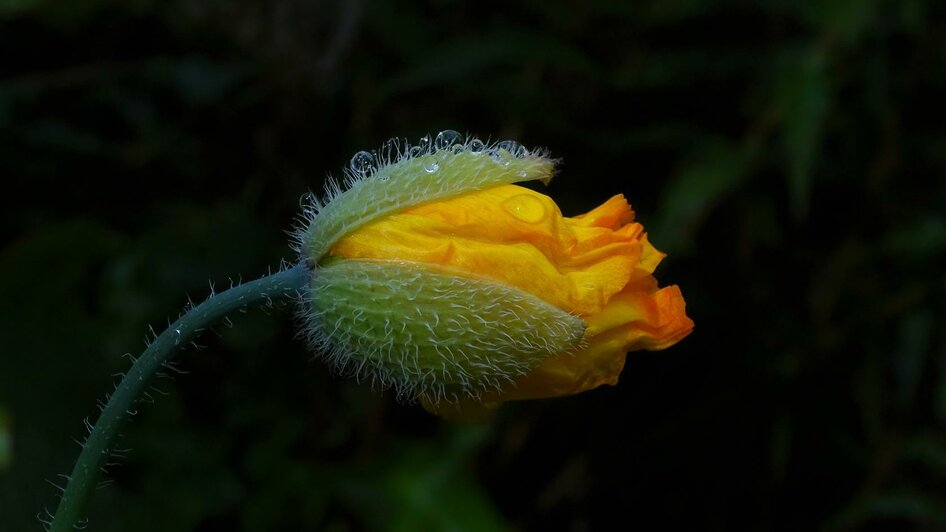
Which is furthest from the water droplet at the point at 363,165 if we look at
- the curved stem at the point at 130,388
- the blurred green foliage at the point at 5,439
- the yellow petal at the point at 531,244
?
the blurred green foliage at the point at 5,439

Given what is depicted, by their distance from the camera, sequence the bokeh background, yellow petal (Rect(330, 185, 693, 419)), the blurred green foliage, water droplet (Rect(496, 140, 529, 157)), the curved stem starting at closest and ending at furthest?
the curved stem, yellow petal (Rect(330, 185, 693, 419)), water droplet (Rect(496, 140, 529, 157)), the blurred green foliage, the bokeh background

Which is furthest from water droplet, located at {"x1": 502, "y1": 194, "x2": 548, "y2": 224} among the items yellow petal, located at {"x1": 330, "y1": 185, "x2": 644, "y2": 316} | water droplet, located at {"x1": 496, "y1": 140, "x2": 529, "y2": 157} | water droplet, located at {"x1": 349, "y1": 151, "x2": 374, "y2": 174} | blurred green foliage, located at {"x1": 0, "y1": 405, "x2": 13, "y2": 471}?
blurred green foliage, located at {"x1": 0, "y1": 405, "x2": 13, "y2": 471}

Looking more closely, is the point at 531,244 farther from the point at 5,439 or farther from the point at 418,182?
the point at 5,439

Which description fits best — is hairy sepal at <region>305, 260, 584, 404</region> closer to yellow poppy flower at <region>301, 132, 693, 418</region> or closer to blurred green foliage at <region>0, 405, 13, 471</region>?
yellow poppy flower at <region>301, 132, 693, 418</region>

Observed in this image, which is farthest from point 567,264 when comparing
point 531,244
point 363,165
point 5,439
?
point 5,439

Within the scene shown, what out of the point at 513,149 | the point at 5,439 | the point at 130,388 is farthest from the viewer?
the point at 5,439

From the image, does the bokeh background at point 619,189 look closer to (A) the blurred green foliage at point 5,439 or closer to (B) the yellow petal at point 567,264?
(A) the blurred green foliage at point 5,439

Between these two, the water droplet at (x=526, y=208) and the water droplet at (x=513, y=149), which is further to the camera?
the water droplet at (x=513, y=149)
